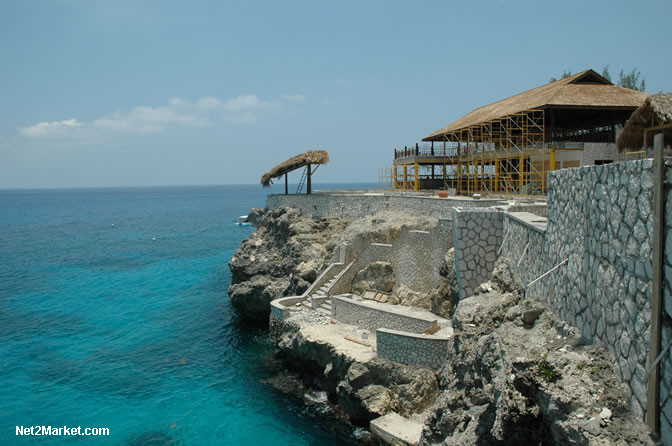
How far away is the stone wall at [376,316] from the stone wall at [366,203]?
6153 mm

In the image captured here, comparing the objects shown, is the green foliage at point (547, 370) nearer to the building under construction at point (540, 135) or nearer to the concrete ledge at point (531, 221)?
the concrete ledge at point (531, 221)

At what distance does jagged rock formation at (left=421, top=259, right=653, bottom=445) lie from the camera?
6.75 meters

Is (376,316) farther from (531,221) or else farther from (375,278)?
(531,221)

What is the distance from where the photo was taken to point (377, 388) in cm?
1734

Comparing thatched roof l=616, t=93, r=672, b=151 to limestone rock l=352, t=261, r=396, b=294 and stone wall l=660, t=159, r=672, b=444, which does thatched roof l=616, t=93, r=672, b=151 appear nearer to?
stone wall l=660, t=159, r=672, b=444

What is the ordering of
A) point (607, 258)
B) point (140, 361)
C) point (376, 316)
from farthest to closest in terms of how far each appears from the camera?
point (140, 361)
point (376, 316)
point (607, 258)

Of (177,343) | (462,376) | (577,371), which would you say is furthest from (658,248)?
(177,343)

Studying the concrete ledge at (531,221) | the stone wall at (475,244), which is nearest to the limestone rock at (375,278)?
the stone wall at (475,244)

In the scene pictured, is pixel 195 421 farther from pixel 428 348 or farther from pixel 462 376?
pixel 462 376

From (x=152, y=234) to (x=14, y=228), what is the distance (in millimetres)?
31755

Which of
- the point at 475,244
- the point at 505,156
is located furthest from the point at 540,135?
the point at 475,244

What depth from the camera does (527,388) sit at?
812 cm

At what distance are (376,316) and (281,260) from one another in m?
13.0

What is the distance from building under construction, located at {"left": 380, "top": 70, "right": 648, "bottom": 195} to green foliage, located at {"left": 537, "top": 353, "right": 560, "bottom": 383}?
18.2m
